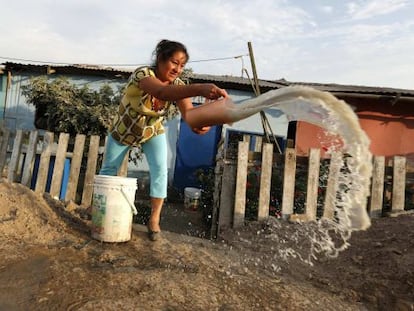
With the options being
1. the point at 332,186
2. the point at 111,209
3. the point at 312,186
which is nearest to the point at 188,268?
the point at 111,209

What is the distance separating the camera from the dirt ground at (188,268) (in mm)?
2143

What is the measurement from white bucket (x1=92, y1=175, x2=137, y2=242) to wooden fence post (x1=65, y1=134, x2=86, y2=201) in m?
1.80

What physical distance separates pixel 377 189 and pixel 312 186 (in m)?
0.92

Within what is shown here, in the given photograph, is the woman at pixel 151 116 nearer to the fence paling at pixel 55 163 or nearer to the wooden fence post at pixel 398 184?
the fence paling at pixel 55 163

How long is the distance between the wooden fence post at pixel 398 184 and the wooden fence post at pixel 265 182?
1653 mm

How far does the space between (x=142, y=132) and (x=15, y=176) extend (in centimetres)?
312

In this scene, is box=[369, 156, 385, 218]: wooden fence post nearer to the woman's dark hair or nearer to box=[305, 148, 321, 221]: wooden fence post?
box=[305, 148, 321, 221]: wooden fence post

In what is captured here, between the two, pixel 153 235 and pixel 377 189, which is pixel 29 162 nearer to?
pixel 153 235

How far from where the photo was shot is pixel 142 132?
3.30 m

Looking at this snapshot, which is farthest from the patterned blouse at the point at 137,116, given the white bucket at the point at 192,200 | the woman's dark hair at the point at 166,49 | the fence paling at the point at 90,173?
the white bucket at the point at 192,200

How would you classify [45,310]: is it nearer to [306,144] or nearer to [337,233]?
[337,233]

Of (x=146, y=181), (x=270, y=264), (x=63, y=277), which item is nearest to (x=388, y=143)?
(x=146, y=181)

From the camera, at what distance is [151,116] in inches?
127

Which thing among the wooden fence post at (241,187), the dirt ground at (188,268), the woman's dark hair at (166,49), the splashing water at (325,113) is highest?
the woman's dark hair at (166,49)
